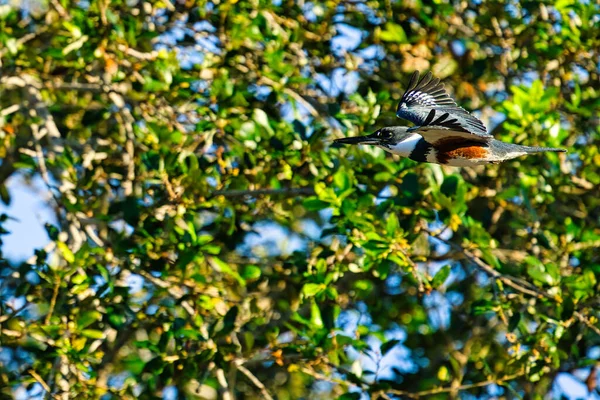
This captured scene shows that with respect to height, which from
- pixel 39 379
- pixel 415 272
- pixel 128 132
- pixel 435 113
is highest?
pixel 435 113

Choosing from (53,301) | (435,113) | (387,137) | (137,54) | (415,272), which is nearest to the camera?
(435,113)

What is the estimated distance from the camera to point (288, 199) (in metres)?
5.32

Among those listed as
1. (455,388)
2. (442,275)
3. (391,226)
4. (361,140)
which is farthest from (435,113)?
(455,388)

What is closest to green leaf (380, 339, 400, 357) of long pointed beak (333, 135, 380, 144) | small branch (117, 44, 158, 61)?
long pointed beak (333, 135, 380, 144)

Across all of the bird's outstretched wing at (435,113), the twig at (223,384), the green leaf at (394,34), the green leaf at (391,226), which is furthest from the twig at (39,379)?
the green leaf at (394,34)

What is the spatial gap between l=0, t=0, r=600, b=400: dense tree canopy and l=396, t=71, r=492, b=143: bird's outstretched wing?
1.30 ft

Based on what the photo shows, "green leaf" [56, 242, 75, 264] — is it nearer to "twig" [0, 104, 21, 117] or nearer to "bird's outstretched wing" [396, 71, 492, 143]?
"twig" [0, 104, 21, 117]

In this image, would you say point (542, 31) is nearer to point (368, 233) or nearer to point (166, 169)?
point (368, 233)

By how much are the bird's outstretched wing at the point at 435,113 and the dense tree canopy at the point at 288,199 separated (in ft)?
1.30

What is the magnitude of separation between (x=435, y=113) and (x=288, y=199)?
4.73ft

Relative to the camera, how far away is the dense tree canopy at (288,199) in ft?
16.0

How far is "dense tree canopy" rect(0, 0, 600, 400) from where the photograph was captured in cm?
488

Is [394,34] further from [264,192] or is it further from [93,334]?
[93,334]

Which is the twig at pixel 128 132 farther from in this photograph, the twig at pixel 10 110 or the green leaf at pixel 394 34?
the green leaf at pixel 394 34
